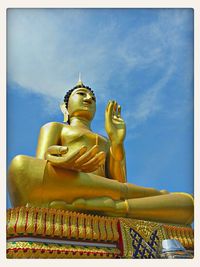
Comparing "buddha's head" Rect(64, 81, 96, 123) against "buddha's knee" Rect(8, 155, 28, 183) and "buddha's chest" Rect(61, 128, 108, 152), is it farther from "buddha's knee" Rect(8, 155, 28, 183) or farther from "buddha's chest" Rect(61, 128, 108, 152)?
"buddha's knee" Rect(8, 155, 28, 183)

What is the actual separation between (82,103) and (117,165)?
92cm

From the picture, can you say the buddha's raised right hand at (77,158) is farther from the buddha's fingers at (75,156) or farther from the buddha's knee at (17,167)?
the buddha's knee at (17,167)

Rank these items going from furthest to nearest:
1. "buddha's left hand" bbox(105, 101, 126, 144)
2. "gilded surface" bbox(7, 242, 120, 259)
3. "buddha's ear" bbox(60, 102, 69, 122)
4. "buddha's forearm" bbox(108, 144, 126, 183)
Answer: "buddha's ear" bbox(60, 102, 69, 122) < "buddha's forearm" bbox(108, 144, 126, 183) < "buddha's left hand" bbox(105, 101, 126, 144) < "gilded surface" bbox(7, 242, 120, 259)

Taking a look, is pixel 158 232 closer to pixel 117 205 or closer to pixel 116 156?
pixel 117 205

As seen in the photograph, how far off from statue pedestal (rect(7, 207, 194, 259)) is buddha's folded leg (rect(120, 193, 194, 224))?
188mm

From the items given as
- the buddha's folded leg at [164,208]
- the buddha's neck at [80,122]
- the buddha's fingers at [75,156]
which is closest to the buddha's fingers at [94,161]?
the buddha's fingers at [75,156]

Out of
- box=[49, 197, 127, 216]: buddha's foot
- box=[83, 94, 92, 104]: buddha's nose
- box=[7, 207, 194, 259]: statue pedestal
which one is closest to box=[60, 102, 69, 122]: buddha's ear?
box=[83, 94, 92, 104]: buddha's nose

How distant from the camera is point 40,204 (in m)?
4.45

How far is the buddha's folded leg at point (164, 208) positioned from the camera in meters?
4.86

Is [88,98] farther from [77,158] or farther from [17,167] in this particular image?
[17,167]

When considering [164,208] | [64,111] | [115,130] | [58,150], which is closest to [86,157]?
[58,150]

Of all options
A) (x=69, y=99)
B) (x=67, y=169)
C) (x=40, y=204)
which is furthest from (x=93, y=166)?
(x=69, y=99)

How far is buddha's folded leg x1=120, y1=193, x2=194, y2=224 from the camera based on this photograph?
486cm

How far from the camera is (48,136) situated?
5.24 m
